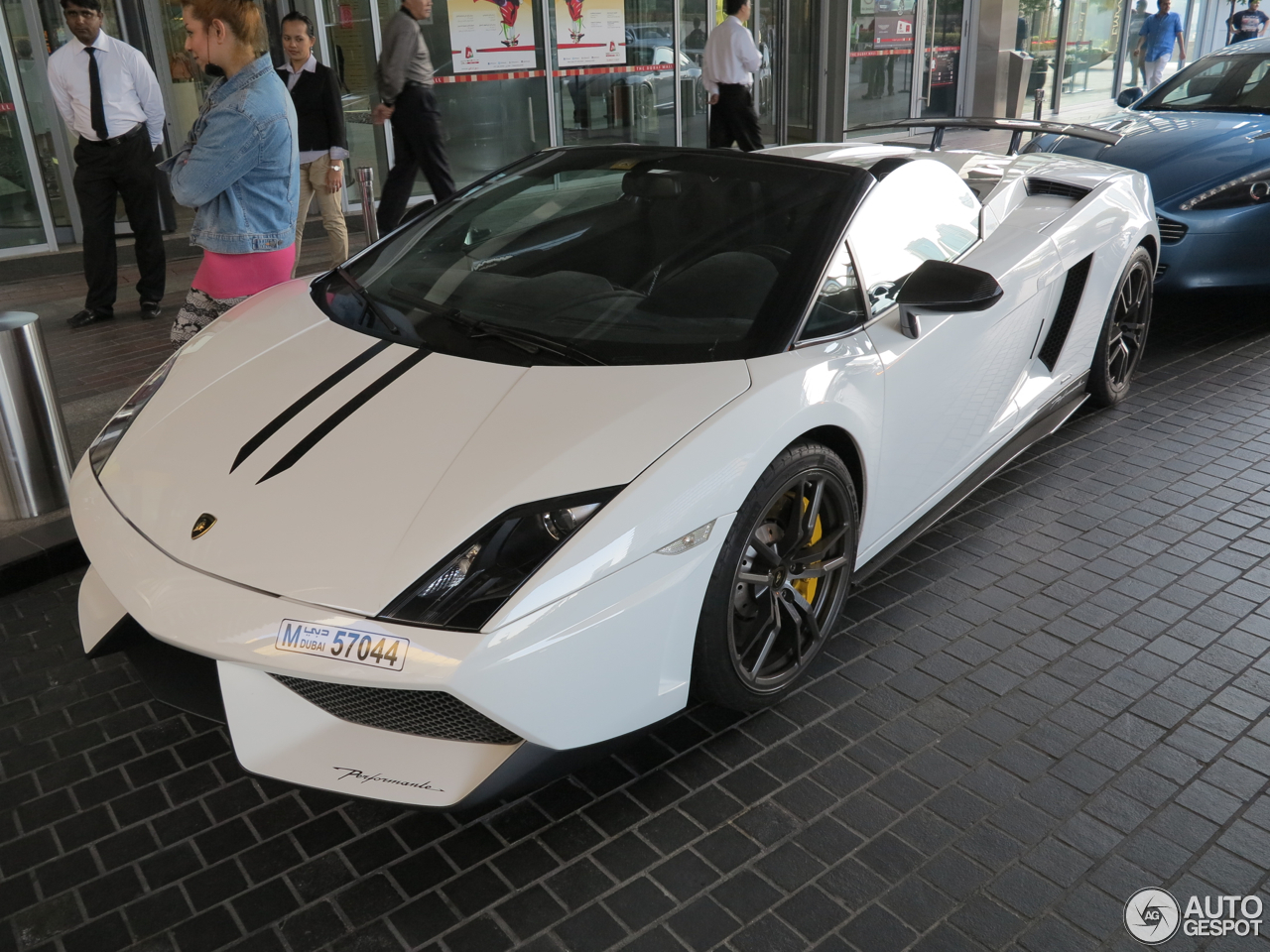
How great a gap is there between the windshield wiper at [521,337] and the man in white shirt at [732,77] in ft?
24.8

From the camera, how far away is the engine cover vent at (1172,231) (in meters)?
5.71

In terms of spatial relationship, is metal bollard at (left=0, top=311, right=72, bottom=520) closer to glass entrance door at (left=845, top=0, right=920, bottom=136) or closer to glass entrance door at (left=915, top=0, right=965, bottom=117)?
glass entrance door at (left=845, top=0, right=920, bottom=136)

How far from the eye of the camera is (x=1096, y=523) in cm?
384

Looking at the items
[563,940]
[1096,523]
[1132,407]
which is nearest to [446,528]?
[563,940]

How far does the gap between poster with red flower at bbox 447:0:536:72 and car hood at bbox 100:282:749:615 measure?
8277 millimetres

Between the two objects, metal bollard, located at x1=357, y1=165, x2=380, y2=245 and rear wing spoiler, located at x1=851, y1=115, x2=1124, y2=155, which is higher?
rear wing spoiler, located at x1=851, y1=115, x2=1124, y2=155

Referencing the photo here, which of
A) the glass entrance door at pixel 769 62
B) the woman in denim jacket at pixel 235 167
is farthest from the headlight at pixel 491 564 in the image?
the glass entrance door at pixel 769 62

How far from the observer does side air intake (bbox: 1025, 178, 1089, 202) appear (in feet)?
14.0

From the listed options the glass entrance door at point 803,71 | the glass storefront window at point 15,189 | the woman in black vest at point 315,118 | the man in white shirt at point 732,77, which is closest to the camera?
the woman in black vest at point 315,118

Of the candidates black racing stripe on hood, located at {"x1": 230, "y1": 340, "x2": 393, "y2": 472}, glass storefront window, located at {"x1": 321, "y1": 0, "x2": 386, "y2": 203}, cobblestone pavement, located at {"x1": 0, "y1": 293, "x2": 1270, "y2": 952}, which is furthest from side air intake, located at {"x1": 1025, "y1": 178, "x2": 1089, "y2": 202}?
glass storefront window, located at {"x1": 321, "y1": 0, "x2": 386, "y2": 203}

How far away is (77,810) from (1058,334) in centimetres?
357

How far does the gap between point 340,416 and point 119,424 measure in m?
0.76

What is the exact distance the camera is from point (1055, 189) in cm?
431

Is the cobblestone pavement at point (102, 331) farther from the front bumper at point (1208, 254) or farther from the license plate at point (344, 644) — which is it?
the front bumper at point (1208, 254)
